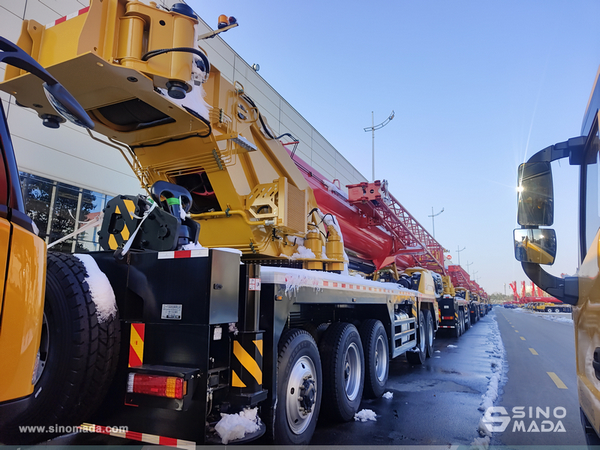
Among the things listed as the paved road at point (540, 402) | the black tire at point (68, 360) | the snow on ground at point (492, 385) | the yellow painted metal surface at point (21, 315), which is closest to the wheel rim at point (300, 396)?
the black tire at point (68, 360)

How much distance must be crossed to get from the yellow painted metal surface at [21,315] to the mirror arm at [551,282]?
9.12 ft

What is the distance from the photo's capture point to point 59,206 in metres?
10.2

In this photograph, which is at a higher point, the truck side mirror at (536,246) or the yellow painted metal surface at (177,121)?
the yellow painted metal surface at (177,121)

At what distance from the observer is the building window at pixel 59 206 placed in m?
9.49

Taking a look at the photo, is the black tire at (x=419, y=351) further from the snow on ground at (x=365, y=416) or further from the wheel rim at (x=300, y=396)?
the wheel rim at (x=300, y=396)

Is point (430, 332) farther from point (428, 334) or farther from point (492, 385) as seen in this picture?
point (492, 385)

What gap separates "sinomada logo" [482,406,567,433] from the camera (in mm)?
4375

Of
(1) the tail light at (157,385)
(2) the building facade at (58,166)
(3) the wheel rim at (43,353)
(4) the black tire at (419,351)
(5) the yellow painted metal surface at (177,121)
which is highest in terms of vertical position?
(2) the building facade at (58,166)

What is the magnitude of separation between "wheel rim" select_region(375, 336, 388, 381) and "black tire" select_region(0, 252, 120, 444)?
393cm

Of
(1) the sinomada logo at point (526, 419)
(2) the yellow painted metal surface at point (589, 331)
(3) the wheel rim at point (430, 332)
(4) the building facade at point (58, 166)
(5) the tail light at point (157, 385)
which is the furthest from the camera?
(3) the wheel rim at point (430, 332)

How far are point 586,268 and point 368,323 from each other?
135 inches

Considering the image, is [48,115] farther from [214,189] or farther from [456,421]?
[456,421]

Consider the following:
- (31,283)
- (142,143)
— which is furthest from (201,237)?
(31,283)

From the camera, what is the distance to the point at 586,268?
238cm
